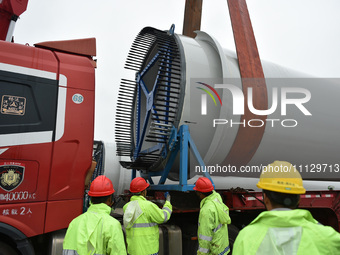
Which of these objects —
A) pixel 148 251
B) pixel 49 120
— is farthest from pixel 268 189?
pixel 49 120

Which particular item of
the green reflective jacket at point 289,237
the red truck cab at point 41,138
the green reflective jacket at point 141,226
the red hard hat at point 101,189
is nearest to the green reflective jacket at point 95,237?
the red hard hat at point 101,189

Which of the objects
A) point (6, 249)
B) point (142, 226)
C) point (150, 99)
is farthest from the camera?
point (150, 99)

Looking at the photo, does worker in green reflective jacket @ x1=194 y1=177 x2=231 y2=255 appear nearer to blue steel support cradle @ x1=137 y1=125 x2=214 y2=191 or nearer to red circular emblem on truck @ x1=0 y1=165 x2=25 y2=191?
blue steel support cradle @ x1=137 y1=125 x2=214 y2=191

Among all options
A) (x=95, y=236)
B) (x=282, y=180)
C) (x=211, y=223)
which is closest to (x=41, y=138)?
(x=95, y=236)

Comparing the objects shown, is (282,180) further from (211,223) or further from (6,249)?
(6,249)

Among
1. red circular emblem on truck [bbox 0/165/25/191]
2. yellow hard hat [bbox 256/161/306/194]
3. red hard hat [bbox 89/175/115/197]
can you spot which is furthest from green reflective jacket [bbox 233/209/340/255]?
red circular emblem on truck [bbox 0/165/25/191]

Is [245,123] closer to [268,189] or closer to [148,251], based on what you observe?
[148,251]

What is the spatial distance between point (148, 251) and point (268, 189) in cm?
214

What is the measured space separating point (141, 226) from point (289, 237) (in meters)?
2.23

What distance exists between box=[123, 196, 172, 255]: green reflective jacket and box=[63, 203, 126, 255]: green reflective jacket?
3.27ft

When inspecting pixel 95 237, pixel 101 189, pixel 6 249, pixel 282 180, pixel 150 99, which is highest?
pixel 150 99

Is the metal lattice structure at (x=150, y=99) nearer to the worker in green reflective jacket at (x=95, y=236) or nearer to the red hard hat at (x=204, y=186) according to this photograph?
the red hard hat at (x=204, y=186)

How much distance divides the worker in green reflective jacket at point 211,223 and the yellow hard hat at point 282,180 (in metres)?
2.01

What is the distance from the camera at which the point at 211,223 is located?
342 cm
